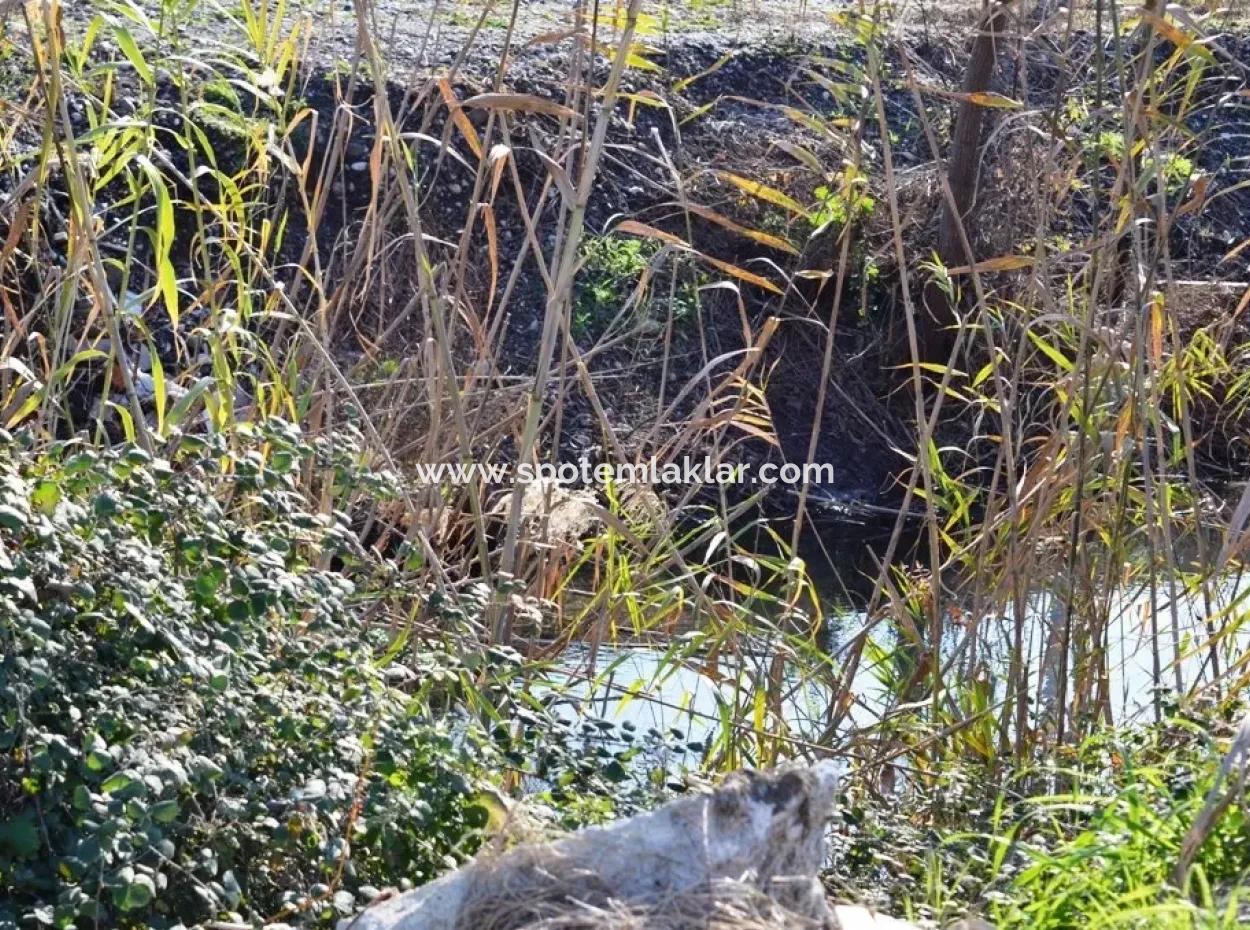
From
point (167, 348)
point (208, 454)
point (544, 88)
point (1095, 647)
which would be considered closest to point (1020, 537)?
point (1095, 647)

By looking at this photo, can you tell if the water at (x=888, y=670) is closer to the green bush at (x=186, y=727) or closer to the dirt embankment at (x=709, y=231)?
the green bush at (x=186, y=727)

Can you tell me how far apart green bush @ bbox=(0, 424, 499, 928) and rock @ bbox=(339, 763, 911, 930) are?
231 millimetres

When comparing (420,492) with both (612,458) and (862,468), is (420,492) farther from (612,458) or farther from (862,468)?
(862,468)

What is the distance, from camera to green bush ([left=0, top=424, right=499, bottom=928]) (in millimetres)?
1624

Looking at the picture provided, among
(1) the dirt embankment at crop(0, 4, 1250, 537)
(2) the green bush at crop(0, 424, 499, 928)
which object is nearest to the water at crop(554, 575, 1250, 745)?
(2) the green bush at crop(0, 424, 499, 928)

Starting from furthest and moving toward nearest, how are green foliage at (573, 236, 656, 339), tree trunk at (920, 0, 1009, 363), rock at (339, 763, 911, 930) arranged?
1. green foliage at (573, 236, 656, 339)
2. tree trunk at (920, 0, 1009, 363)
3. rock at (339, 763, 911, 930)

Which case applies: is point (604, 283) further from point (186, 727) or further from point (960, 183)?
point (186, 727)

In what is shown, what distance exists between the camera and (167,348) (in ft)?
15.8

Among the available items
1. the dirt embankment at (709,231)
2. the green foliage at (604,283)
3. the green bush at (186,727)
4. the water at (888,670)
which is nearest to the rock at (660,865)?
the green bush at (186,727)

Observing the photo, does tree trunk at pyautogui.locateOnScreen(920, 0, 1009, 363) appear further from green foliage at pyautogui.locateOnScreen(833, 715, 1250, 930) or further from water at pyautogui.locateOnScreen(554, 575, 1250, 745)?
green foliage at pyautogui.locateOnScreen(833, 715, 1250, 930)

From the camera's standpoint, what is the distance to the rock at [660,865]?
150cm

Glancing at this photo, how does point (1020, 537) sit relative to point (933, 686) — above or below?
above

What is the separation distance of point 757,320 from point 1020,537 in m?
3.35

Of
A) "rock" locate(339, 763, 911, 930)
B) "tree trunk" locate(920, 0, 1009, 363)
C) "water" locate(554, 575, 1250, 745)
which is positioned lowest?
"water" locate(554, 575, 1250, 745)
